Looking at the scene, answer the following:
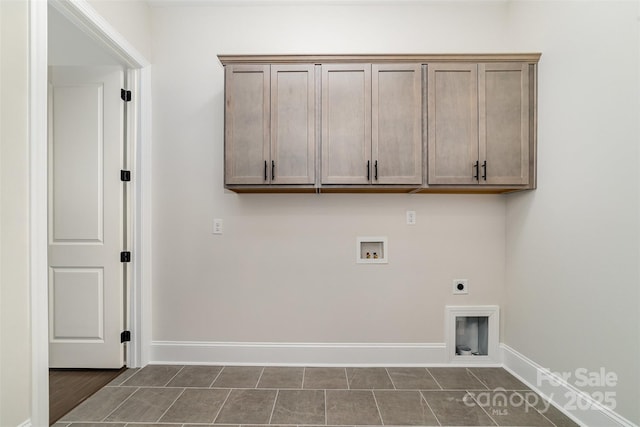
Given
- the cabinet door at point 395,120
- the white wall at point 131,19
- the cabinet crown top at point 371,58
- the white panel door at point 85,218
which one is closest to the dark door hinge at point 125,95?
the white panel door at point 85,218

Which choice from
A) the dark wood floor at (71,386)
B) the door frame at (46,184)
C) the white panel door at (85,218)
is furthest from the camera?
the white panel door at (85,218)

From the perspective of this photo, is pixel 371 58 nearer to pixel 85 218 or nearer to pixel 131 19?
pixel 131 19

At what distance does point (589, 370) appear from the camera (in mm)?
1931

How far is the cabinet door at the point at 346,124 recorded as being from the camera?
8.04ft

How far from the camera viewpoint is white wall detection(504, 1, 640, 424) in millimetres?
1718

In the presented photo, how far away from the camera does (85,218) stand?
268 centimetres

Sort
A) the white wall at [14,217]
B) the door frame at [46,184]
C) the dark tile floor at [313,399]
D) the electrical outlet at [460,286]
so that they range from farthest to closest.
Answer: the electrical outlet at [460,286] → the dark tile floor at [313,399] → the door frame at [46,184] → the white wall at [14,217]

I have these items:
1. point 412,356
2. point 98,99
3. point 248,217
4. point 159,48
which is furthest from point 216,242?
point 412,356

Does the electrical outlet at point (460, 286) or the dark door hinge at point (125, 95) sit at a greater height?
the dark door hinge at point (125, 95)

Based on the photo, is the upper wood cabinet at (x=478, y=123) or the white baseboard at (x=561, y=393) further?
the upper wood cabinet at (x=478, y=123)

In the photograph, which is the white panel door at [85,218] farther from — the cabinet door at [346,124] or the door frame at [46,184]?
the cabinet door at [346,124]

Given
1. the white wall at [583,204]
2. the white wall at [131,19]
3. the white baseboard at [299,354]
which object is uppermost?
the white wall at [131,19]

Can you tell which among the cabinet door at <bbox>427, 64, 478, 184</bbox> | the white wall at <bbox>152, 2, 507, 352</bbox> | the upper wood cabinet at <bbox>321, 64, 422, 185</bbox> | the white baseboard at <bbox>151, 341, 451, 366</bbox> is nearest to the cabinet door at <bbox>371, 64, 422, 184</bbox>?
the upper wood cabinet at <bbox>321, 64, 422, 185</bbox>

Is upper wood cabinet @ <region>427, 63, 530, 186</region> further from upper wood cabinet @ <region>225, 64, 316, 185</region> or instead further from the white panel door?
the white panel door
